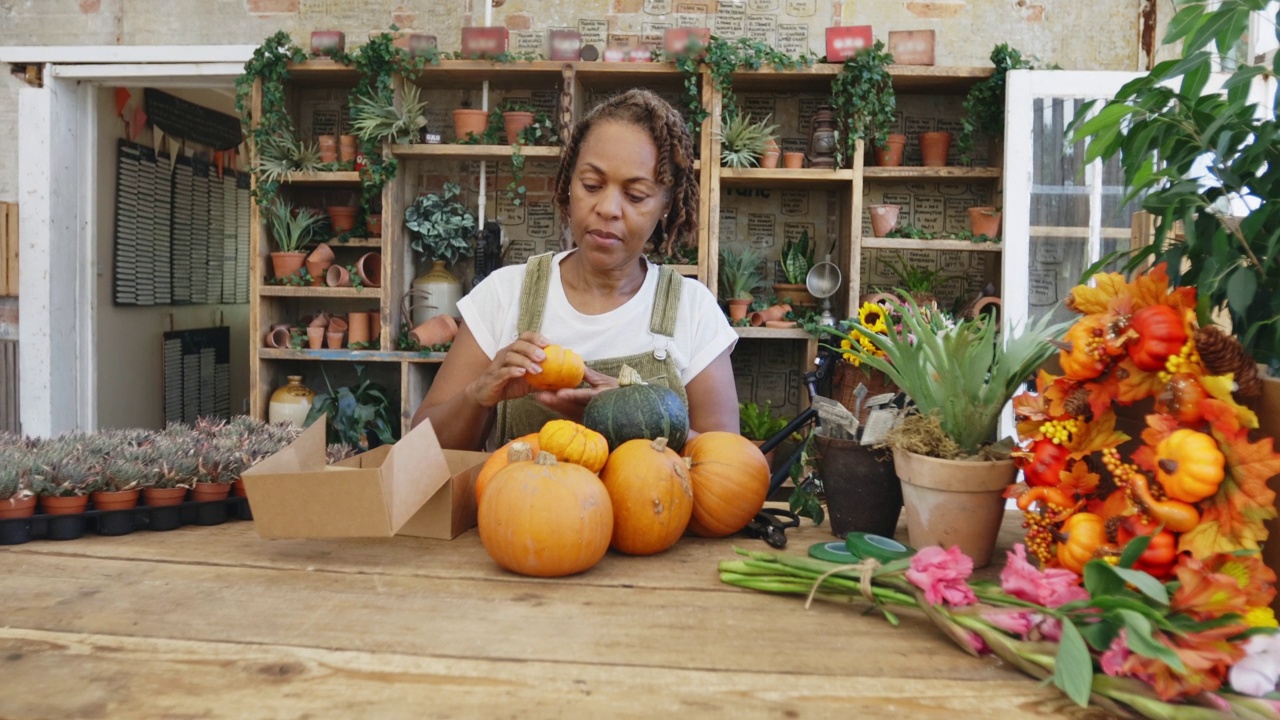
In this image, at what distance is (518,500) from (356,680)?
1.06 ft

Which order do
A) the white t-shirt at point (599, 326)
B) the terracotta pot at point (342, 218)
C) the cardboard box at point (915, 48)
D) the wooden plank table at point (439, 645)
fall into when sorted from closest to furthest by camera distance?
1. the wooden plank table at point (439, 645)
2. the white t-shirt at point (599, 326)
3. the cardboard box at point (915, 48)
4. the terracotta pot at point (342, 218)

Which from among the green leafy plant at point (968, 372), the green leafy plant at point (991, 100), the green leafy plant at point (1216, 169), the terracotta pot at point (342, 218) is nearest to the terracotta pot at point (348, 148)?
the terracotta pot at point (342, 218)

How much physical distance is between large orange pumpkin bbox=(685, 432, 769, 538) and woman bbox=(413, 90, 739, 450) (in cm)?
65

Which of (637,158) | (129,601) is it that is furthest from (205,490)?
(637,158)

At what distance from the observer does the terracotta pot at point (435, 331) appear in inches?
173

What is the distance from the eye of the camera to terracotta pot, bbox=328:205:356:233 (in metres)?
4.71

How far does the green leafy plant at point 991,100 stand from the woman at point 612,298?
2546 mm

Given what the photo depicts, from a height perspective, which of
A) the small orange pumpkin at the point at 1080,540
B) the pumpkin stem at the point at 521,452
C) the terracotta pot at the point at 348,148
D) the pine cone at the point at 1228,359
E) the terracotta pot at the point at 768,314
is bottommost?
the small orange pumpkin at the point at 1080,540

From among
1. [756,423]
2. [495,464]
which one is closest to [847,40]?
[756,423]

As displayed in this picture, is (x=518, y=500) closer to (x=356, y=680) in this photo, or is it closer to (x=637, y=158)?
(x=356, y=680)

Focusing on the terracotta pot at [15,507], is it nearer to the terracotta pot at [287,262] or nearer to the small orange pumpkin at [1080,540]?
the small orange pumpkin at [1080,540]

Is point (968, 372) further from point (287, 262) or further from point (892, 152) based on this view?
point (287, 262)

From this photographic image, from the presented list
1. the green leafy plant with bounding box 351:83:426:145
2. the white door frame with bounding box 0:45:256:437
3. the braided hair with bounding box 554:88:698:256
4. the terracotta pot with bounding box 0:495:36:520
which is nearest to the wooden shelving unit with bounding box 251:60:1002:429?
the green leafy plant with bounding box 351:83:426:145

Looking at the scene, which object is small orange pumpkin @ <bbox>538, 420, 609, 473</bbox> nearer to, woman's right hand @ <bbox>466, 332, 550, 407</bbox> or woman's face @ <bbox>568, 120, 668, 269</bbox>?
woman's right hand @ <bbox>466, 332, 550, 407</bbox>
